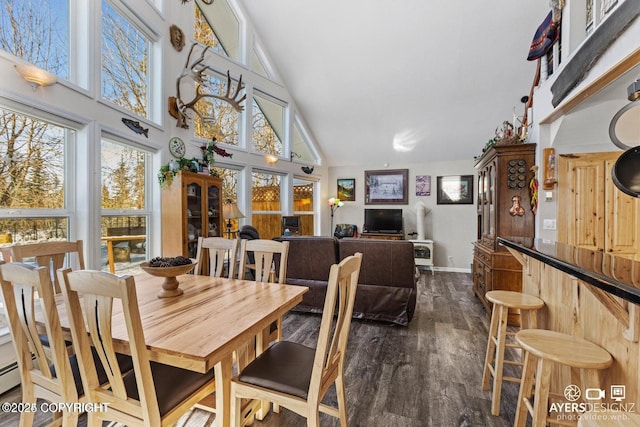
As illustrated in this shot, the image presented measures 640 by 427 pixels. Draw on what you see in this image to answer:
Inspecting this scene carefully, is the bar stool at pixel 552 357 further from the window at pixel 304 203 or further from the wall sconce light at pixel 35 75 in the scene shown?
the window at pixel 304 203

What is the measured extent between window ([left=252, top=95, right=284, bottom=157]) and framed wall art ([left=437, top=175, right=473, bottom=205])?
3513 mm

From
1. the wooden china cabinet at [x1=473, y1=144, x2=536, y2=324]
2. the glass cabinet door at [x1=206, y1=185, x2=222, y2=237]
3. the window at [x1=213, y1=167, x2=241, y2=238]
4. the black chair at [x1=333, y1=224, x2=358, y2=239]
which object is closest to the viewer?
the wooden china cabinet at [x1=473, y1=144, x2=536, y2=324]

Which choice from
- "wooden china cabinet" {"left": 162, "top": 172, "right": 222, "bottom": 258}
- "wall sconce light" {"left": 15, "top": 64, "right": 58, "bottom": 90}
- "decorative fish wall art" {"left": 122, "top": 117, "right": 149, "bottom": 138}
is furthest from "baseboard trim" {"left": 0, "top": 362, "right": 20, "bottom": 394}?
"decorative fish wall art" {"left": 122, "top": 117, "right": 149, "bottom": 138}

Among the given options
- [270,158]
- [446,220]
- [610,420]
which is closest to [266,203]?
[270,158]

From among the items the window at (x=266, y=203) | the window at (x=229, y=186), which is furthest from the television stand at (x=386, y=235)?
the window at (x=229, y=186)

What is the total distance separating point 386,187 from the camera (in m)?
6.58

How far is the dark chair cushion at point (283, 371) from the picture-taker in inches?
51.8

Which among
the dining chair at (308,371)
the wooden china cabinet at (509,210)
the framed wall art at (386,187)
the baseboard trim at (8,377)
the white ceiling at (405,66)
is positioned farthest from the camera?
the framed wall art at (386,187)

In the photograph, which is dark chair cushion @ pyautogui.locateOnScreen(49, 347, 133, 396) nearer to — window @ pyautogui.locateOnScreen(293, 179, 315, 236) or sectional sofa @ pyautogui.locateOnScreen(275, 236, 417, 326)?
sectional sofa @ pyautogui.locateOnScreen(275, 236, 417, 326)

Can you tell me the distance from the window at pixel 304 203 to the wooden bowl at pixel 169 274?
4.49 m

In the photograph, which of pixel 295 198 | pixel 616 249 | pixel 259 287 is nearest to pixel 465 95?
pixel 616 249

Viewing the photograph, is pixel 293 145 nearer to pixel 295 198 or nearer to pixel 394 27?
pixel 295 198

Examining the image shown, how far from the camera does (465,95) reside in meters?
4.80

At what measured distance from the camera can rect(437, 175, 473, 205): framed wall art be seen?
5.97 meters
